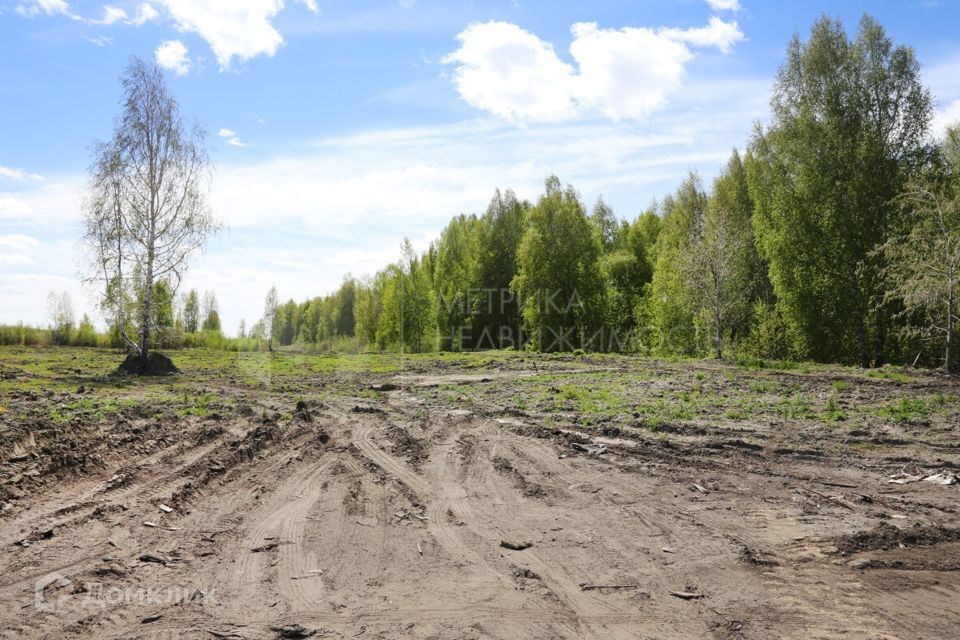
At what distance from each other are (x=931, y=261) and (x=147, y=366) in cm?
3330

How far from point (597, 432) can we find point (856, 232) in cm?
2135

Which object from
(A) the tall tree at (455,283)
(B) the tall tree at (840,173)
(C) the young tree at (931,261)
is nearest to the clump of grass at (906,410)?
(C) the young tree at (931,261)

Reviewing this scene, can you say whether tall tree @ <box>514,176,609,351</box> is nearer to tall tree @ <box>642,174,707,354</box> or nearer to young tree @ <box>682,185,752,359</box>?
tall tree @ <box>642,174,707,354</box>

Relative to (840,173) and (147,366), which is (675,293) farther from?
(147,366)

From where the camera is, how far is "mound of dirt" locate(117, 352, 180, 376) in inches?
1030

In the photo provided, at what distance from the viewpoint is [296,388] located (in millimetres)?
21703

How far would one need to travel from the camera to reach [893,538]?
6535 millimetres

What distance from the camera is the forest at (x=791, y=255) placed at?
25.1 metres

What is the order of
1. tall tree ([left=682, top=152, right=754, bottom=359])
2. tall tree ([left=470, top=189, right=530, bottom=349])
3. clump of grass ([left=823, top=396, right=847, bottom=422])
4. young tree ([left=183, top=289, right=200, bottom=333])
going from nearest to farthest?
clump of grass ([left=823, top=396, right=847, bottom=422]) → tall tree ([left=682, top=152, right=754, bottom=359]) → tall tree ([left=470, top=189, right=530, bottom=349]) → young tree ([left=183, top=289, right=200, bottom=333])

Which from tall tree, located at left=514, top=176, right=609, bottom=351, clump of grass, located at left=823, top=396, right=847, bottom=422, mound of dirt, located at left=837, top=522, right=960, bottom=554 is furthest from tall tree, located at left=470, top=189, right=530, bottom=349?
mound of dirt, located at left=837, top=522, right=960, bottom=554

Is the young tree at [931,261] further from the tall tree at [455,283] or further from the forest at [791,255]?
the tall tree at [455,283]

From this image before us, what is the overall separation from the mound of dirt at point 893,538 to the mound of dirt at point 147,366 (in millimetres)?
27480

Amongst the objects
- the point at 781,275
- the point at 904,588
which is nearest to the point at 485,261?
the point at 781,275

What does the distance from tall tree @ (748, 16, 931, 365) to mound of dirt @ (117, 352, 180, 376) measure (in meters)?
30.8
